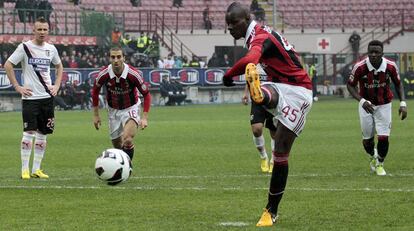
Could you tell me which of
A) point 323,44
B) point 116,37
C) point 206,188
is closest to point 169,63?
point 116,37

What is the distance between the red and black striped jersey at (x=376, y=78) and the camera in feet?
50.6

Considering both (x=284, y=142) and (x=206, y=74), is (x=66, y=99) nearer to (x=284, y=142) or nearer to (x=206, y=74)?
(x=206, y=74)

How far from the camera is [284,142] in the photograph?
396 inches

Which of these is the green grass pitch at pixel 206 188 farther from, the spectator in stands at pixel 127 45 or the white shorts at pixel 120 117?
the spectator in stands at pixel 127 45

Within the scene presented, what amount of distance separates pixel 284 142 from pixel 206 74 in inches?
1532

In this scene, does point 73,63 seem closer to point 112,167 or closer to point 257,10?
point 257,10

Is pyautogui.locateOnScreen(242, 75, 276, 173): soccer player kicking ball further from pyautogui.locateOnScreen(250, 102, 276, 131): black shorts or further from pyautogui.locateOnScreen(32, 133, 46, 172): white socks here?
pyautogui.locateOnScreen(32, 133, 46, 172): white socks

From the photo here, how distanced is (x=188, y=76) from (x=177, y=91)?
5.56ft

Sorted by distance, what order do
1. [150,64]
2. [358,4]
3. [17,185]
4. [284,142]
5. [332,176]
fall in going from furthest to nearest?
[358,4] < [150,64] < [332,176] < [17,185] < [284,142]

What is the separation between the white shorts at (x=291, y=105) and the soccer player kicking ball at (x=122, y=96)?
4814 mm

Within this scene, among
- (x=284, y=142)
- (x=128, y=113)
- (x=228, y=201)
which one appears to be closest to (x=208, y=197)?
(x=228, y=201)

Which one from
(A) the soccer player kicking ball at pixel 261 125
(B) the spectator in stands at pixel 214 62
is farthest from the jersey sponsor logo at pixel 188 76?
(A) the soccer player kicking ball at pixel 261 125

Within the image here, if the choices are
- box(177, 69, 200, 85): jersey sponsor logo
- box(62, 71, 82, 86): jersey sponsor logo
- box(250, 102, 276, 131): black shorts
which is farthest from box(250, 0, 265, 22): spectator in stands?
box(250, 102, 276, 131): black shorts

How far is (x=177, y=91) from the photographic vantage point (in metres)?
47.0
